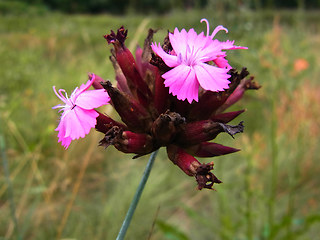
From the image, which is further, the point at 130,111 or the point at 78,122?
the point at 130,111

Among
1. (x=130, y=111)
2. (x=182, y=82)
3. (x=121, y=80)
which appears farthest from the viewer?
(x=121, y=80)

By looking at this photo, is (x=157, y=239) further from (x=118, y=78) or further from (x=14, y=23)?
(x=14, y=23)

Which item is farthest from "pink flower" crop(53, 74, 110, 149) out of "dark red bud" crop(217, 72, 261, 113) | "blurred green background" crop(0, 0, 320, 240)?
"blurred green background" crop(0, 0, 320, 240)

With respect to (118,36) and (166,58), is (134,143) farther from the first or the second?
(118,36)

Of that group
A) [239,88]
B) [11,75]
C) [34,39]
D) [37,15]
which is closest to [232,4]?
[239,88]

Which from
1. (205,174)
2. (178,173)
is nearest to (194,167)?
(205,174)

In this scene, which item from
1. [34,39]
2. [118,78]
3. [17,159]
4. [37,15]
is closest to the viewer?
[118,78]

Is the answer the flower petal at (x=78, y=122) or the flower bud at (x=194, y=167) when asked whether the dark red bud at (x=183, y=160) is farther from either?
the flower petal at (x=78, y=122)

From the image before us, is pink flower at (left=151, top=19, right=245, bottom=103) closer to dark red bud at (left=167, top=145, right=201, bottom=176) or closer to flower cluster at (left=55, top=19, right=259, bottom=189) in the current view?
flower cluster at (left=55, top=19, right=259, bottom=189)
